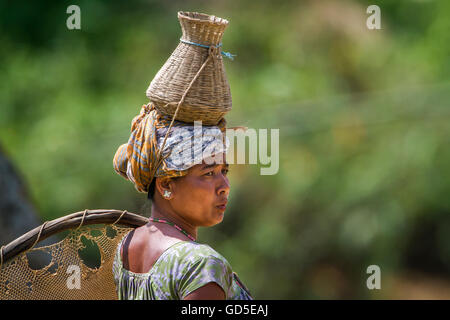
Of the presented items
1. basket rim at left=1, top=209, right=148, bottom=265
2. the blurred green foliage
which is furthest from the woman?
the blurred green foliage

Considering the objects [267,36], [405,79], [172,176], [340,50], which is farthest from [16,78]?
[172,176]

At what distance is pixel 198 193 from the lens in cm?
203

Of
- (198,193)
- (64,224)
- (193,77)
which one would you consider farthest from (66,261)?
(193,77)

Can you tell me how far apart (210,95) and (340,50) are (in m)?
4.13

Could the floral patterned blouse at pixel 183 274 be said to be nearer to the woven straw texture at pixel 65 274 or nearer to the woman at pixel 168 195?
the woman at pixel 168 195

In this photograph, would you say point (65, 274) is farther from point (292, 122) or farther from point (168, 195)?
point (292, 122)

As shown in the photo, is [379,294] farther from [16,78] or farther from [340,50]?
[16,78]

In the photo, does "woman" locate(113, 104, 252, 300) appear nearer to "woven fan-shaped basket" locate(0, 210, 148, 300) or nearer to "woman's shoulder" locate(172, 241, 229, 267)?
"woman's shoulder" locate(172, 241, 229, 267)

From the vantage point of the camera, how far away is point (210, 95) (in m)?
2.01

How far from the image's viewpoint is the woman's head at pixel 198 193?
202 cm

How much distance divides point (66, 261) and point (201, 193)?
0.59 metres

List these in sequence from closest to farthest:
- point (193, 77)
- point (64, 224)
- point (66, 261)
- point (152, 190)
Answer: point (193, 77) < point (152, 190) < point (64, 224) < point (66, 261)

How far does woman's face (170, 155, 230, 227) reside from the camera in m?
2.02
